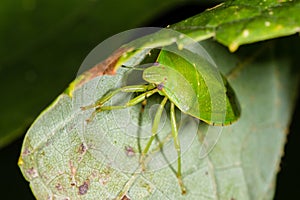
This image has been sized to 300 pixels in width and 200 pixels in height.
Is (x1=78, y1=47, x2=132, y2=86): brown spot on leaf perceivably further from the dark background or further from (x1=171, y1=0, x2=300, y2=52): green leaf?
the dark background

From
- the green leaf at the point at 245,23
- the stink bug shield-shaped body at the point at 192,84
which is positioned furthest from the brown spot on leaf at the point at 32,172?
the green leaf at the point at 245,23

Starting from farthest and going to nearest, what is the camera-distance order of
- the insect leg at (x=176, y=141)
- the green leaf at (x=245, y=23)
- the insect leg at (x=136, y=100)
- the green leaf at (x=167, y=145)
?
the insect leg at (x=176, y=141) → the insect leg at (x=136, y=100) → the green leaf at (x=167, y=145) → the green leaf at (x=245, y=23)

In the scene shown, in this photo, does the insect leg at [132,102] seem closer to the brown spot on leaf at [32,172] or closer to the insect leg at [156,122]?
the insect leg at [156,122]

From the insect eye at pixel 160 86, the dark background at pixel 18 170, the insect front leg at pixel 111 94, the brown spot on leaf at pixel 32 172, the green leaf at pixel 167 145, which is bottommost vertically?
the dark background at pixel 18 170

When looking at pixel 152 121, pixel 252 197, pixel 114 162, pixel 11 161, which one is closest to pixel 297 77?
pixel 252 197

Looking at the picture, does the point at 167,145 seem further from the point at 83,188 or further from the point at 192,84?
the point at 83,188

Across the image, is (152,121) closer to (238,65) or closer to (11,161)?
(238,65)

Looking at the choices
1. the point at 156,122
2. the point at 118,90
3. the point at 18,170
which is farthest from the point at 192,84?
the point at 18,170
